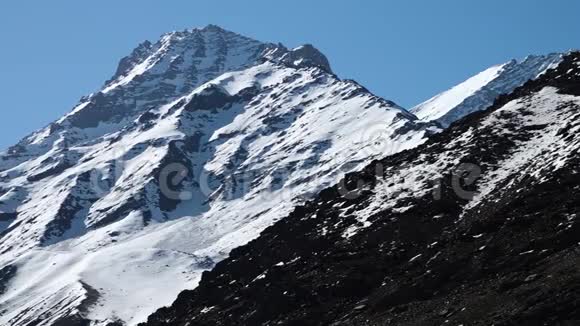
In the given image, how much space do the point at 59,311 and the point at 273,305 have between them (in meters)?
98.1

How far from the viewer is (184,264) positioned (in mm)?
183000

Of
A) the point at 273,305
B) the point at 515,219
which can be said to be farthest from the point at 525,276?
the point at 273,305

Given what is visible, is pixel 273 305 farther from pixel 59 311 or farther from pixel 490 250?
pixel 59 311

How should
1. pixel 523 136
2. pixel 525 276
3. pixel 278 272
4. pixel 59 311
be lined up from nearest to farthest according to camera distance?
pixel 525 276 → pixel 278 272 → pixel 523 136 → pixel 59 311

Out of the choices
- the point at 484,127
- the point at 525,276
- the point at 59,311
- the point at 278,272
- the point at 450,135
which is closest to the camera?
the point at 525,276

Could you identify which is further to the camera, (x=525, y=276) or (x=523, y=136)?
(x=523, y=136)

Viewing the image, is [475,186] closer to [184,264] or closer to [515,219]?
[515,219]

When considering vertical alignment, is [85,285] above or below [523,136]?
above

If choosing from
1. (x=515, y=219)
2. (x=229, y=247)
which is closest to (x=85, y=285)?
(x=229, y=247)

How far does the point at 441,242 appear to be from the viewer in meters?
67.7

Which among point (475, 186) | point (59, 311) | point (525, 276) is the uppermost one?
point (59, 311)

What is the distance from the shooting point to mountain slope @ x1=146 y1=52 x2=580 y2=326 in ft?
174

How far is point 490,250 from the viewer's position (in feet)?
201

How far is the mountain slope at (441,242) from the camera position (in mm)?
53125
